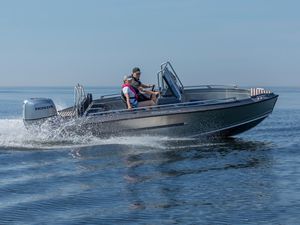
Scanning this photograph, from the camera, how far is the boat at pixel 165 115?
13750mm

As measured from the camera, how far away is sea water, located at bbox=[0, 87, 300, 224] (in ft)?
24.4

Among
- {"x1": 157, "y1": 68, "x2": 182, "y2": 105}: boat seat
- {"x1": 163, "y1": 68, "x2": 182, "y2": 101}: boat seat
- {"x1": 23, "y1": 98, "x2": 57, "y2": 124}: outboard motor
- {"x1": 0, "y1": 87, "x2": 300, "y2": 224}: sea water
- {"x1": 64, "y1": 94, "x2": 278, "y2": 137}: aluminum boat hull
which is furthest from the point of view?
{"x1": 163, "y1": 68, "x2": 182, "y2": 101}: boat seat

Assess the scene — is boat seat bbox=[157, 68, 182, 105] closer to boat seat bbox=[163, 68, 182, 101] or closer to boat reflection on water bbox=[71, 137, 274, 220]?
boat seat bbox=[163, 68, 182, 101]

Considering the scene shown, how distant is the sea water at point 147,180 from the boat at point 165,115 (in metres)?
0.30

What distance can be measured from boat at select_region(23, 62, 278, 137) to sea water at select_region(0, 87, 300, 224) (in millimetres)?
301

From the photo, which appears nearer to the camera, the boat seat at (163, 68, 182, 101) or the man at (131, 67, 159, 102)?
the man at (131, 67, 159, 102)

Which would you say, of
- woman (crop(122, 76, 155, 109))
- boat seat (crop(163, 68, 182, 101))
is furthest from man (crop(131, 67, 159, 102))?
boat seat (crop(163, 68, 182, 101))

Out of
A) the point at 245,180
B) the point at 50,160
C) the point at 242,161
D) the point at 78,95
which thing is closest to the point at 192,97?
the point at 78,95

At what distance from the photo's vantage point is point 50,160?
1196 cm

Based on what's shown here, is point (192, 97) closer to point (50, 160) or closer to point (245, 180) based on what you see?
point (50, 160)

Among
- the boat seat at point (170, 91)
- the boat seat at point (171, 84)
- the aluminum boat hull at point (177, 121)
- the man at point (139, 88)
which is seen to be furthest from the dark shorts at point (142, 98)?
the aluminum boat hull at point (177, 121)

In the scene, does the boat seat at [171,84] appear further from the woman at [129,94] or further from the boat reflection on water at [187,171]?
the boat reflection on water at [187,171]

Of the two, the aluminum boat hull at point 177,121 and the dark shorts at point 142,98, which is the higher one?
the dark shorts at point 142,98

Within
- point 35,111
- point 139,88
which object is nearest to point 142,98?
point 139,88
